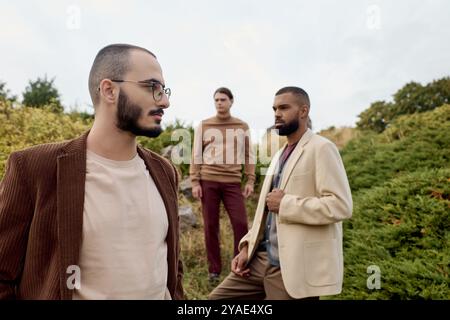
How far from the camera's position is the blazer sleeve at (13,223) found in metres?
1.86

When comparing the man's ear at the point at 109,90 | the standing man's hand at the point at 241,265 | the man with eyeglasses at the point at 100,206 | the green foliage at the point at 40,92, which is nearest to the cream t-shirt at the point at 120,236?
the man with eyeglasses at the point at 100,206

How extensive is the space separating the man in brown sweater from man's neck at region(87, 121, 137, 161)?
4.20m

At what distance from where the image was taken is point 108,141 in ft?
6.99

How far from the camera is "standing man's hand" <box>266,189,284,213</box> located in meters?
3.60

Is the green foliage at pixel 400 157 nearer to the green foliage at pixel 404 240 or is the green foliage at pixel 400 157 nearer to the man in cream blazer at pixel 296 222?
the green foliage at pixel 404 240

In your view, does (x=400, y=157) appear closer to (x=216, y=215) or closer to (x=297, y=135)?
(x=216, y=215)

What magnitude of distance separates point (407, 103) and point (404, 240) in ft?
42.1

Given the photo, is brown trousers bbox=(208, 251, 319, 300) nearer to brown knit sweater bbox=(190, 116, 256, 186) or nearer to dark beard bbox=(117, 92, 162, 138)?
dark beard bbox=(117, 92, 162, 138)

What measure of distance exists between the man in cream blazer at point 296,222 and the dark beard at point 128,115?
5.62 feet

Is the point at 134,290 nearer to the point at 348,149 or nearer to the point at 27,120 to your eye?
the point at 27,120

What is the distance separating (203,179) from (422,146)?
18.0ft

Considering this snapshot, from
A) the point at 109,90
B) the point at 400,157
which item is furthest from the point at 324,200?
the point at 400,157

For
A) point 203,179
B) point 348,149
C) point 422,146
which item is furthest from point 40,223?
point 348,149

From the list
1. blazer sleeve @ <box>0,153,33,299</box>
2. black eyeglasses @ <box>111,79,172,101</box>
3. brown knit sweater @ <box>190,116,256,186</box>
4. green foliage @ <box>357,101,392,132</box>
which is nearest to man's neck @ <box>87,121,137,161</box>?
black eyeglasses @ <box>111,79,172,101</box>
